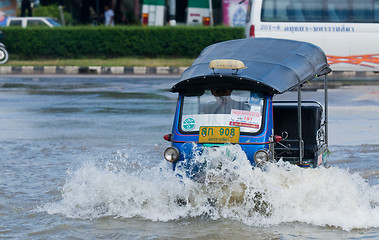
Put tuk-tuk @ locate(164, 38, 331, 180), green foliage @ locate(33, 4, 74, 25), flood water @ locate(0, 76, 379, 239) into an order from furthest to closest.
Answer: green foliage @ locate(33, 4, 74, 25) → tuk-tuk @ locate(164, 38, 331, 180) → flood water @ locate(0, 76, 379, 239)

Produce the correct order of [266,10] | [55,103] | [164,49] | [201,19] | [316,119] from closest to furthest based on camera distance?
[316,119], [55,103], [266,10], [164,49], [201,19]

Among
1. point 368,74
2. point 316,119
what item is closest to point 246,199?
point 316,119

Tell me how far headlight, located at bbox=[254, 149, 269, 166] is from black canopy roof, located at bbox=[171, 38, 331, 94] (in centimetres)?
57

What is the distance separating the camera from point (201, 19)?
99.7 ft

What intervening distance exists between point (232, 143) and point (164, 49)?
17937mm

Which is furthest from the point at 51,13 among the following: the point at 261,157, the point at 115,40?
the point at 261,157

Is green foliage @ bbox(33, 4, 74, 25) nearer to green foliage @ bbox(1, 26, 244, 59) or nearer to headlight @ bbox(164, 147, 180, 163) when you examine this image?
green foliage @ bbox(1, 26, 244, 59)

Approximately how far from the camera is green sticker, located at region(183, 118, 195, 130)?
291 inches

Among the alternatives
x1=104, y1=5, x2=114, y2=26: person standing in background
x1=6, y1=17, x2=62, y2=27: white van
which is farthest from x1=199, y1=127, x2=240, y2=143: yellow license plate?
x1=104, y1=5, x2=114, y2=26: person standing in background

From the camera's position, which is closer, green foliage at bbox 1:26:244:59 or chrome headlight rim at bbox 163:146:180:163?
chrome headlight rim at bbox 163:146:180:163

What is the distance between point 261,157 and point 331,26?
44.8 feet

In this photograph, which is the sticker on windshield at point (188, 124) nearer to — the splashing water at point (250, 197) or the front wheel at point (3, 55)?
the splashing water at point (250, 197)

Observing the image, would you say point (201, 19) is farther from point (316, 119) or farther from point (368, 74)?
point (316, 119)

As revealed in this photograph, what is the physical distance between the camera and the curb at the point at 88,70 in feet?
75.7
